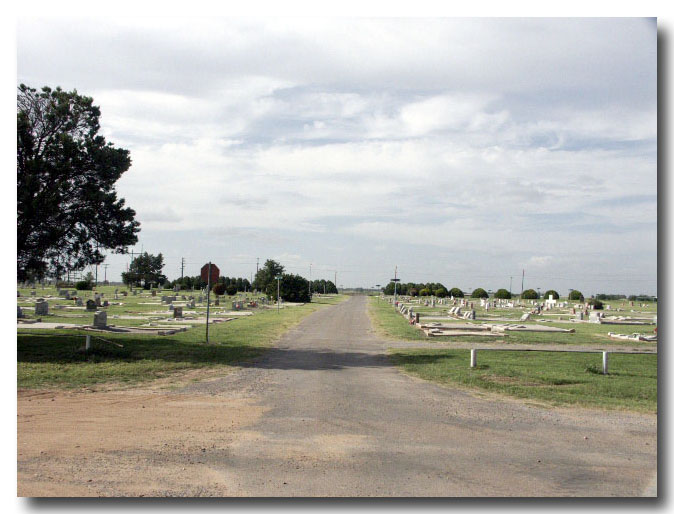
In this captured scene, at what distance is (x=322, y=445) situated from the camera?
6.92m

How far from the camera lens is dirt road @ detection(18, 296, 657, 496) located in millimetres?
5570

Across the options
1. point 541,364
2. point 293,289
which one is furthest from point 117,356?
point 293,289

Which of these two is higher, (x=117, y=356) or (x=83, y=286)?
(x=117, y=356)

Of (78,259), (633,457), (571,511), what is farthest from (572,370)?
(78,259)

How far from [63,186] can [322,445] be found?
41.0 ft

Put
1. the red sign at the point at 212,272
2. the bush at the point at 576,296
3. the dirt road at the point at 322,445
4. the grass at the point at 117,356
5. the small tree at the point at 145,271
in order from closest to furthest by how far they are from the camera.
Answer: the dirt road at the point at 322,445
the grass at the point at 117,356
the red sign at the point at 212,272
the bush at the point at 576,296
the small tree at the point at 145,271

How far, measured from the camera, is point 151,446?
22.0ft

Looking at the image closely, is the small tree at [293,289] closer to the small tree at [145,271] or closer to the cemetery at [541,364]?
the small tree at [145,271]

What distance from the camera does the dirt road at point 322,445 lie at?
557cm

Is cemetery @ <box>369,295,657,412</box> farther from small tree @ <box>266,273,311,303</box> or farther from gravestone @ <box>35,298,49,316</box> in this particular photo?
small tree @ <box>266,273,311,303</box>

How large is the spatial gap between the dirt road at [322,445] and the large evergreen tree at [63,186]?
22.0 feet

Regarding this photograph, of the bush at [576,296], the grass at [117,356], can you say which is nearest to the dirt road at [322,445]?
the grass at [117,356]

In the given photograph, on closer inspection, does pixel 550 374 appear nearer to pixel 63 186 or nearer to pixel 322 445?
pixel 322 445

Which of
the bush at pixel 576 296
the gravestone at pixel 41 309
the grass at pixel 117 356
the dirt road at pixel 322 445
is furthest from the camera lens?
the bush at pixel 576 296
